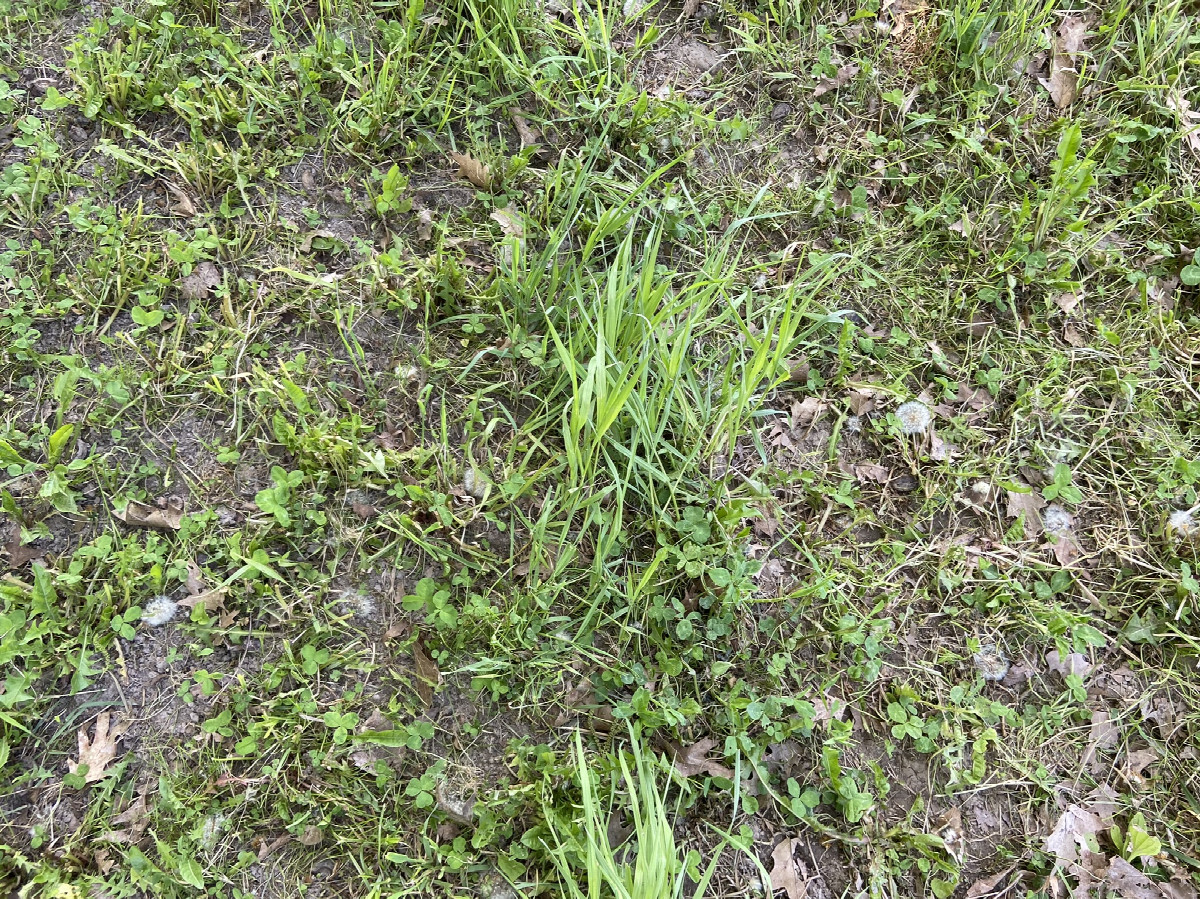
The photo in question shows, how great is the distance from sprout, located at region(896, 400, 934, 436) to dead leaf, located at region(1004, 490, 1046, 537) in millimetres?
347

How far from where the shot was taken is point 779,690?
218cm

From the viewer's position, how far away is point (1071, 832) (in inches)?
84.3

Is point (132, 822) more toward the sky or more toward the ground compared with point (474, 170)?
more toward the ground

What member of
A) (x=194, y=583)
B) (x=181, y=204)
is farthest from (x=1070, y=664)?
(x=181, y=204)

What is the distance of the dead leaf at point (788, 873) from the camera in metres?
2.02

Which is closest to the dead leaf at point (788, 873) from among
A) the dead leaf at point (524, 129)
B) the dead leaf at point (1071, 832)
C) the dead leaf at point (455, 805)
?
the dead leaf at point (1071, 832)

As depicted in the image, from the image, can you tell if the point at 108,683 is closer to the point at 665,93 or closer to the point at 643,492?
the point at 643,492

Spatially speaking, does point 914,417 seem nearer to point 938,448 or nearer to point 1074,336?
point 938,448

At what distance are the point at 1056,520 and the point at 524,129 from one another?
2.25m

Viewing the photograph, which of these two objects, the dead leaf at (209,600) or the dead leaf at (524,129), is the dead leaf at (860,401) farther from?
the dead leaf at (209,600)

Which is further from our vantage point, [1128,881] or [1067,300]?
[1067,300]

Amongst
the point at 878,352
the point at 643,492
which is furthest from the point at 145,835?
the point at 878,352

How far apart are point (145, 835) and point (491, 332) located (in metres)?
1.66

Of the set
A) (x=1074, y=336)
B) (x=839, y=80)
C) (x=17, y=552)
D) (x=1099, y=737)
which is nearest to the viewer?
(x=17, y=552)
